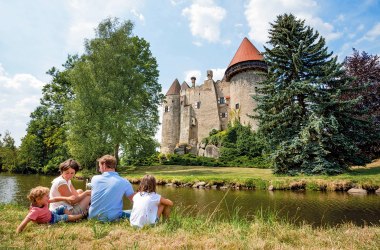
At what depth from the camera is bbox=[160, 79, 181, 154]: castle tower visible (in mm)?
43688

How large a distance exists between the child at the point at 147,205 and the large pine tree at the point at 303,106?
12.8 m

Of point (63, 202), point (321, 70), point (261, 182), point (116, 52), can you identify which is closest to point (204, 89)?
point (116, 52)

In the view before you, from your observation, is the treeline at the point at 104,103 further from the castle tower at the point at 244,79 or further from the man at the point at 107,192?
the man at the point at 107,192

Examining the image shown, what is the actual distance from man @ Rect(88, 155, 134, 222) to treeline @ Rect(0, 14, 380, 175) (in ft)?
42.9

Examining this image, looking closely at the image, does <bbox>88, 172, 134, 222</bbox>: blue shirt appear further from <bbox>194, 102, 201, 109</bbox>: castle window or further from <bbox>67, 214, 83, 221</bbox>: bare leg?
<bbox>194, 102, 201, 109</bbox>: castle window

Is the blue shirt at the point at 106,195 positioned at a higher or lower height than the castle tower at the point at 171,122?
lower

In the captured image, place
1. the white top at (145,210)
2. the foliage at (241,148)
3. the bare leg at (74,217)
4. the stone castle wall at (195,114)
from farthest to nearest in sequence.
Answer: the stone castle wall at (195,114) → the foliage at (241,148) → the bare leg at (74,217) → the white top at (145,210)

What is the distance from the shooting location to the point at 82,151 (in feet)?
61.1

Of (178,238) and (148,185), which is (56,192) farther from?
(178,238)

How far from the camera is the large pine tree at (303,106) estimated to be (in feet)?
49.0

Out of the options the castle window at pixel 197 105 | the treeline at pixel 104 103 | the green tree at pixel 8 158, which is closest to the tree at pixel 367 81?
the treeline at pixel 104 103

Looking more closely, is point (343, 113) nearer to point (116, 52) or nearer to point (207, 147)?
point (116, 52)

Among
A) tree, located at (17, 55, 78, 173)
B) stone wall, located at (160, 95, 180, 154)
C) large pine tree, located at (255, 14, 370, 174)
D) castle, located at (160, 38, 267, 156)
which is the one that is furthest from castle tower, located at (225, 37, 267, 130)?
tree, located at (17, 55, 78, 173)

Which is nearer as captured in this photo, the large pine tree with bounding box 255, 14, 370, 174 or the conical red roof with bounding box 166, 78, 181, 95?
the large pine tree with bounding box 255, 14, 370, 174
